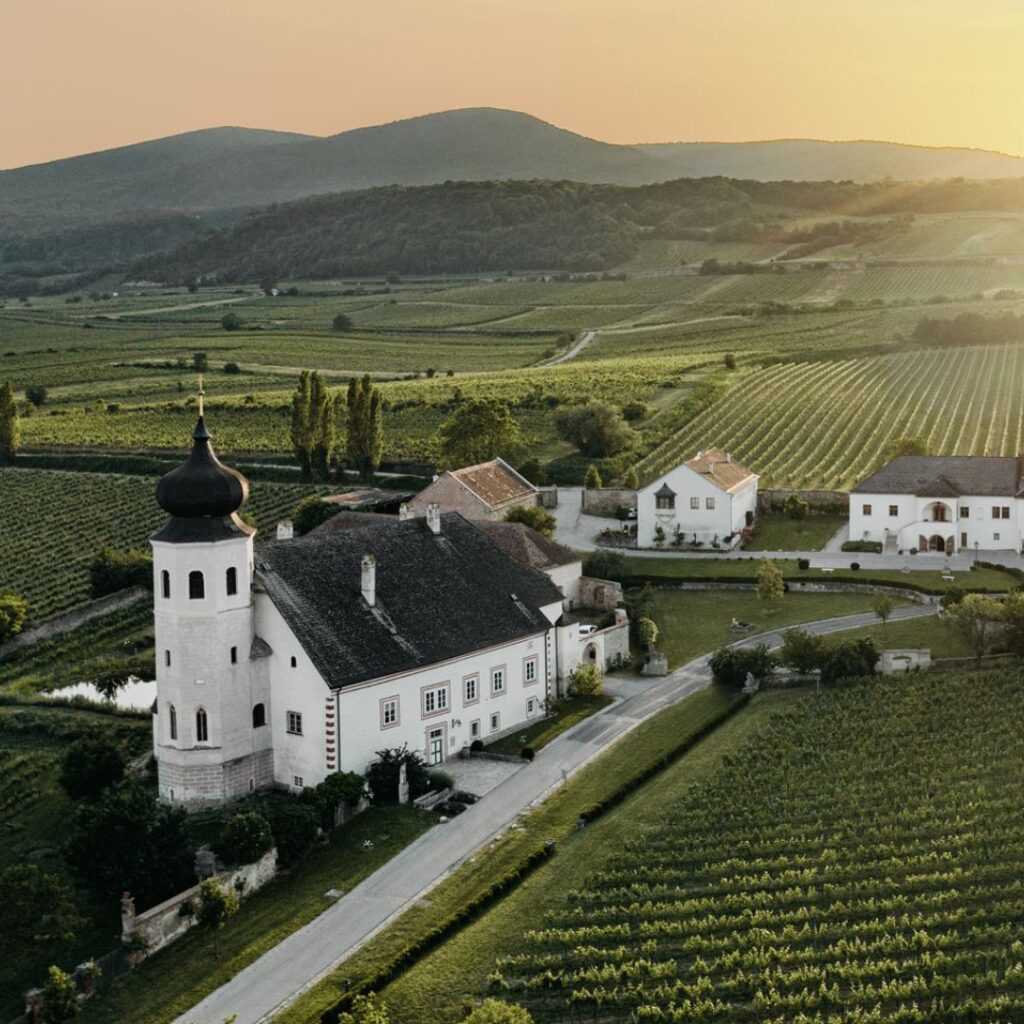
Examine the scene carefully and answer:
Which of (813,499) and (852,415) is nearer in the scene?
(813,499)

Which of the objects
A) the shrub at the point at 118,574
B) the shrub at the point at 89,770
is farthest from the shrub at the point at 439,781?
the shrub at the point at 118,574

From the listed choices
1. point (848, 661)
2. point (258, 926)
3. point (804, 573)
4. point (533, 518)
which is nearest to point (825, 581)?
point (804, 573)

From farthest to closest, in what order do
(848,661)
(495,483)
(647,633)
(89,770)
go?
(495,483) < (647,633) < (848,661) < (89,770)

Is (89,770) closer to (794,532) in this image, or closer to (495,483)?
(495,483)

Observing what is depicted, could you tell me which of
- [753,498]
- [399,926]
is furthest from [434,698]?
[753,498]

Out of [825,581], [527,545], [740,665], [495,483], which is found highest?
[495,483]

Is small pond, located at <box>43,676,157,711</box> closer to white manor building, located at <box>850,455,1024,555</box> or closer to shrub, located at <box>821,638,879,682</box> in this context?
shrub, located at <box>821,638,879,682</box>
